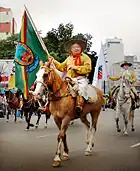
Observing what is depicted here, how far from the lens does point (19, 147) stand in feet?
7.27

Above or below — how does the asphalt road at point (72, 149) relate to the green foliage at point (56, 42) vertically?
below

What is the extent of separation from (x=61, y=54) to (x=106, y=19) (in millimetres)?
410

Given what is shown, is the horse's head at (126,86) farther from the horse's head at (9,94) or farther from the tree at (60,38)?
the horse's head at (9,94)

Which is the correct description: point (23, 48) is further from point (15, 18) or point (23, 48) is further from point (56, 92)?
point (56, 92)

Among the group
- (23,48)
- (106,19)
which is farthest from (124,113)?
(23,48)

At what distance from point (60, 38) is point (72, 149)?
2.52ft

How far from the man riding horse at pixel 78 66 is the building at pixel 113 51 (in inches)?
5.7

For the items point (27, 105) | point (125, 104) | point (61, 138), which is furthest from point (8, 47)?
point (125, 104)

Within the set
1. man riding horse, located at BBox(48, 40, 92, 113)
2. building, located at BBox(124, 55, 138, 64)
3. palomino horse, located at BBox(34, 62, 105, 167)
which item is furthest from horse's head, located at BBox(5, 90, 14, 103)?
building, located at BBox(124, 55, 138, 64)

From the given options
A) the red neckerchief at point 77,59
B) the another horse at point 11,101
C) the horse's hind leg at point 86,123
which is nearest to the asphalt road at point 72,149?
the horse's hind leg at point 86,123

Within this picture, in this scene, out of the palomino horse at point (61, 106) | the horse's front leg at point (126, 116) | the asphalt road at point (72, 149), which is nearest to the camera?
the asphalt road at point (72, 149)

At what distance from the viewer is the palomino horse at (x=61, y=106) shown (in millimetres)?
2232

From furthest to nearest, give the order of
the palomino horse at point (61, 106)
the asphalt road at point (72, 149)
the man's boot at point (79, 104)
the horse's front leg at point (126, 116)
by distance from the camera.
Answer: the man's boot at point (79, 104) < the horse's front leg at point (126, 116) < the palomino horse at point (61, 106) < the asphalt road at point (72, 149)

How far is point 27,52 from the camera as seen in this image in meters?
2.21
